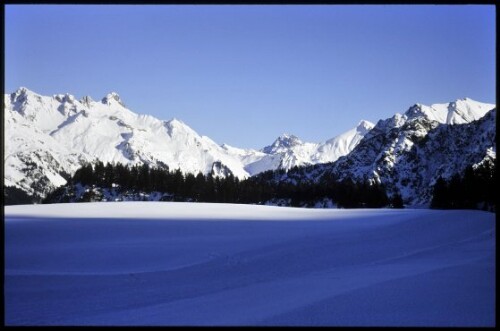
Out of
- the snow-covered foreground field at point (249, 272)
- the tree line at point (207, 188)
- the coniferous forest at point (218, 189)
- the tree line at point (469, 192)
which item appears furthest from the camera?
the tree line at point (207, 188)

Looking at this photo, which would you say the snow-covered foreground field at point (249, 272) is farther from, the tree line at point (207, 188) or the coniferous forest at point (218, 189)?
the tree line at point (207, 188)

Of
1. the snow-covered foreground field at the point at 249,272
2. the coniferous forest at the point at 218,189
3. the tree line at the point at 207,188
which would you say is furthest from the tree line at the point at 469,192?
the snow-covered foreground field at the point at 249,272

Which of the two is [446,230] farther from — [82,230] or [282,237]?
[82,230]

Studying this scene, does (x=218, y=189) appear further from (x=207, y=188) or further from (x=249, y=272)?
(x=249, y=272)

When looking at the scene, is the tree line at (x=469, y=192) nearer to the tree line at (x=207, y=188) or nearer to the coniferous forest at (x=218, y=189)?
the coniferous forest at (x=218, y=189)

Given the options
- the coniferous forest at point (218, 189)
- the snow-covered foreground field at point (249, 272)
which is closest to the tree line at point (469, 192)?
the coniferous forest at point (218, 189)

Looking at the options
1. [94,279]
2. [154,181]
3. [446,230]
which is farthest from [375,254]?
[154,181]

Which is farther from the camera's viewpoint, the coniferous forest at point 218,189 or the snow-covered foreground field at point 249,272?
the coniferous forest at point 218,189

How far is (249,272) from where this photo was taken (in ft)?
39.6

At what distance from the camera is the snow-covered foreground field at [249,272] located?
7.55 metres

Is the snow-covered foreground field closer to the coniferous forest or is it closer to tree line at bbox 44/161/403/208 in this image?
the coniferous forest

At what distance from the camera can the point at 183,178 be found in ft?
319

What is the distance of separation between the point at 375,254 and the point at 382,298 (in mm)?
6207

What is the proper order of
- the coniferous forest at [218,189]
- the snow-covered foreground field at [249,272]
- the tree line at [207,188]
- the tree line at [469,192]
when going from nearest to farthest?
the snow-covered foreground field at [249,272] → the tree line at [469,192] → the coniferous forest at [218,189] → the tree line at [207,188]
